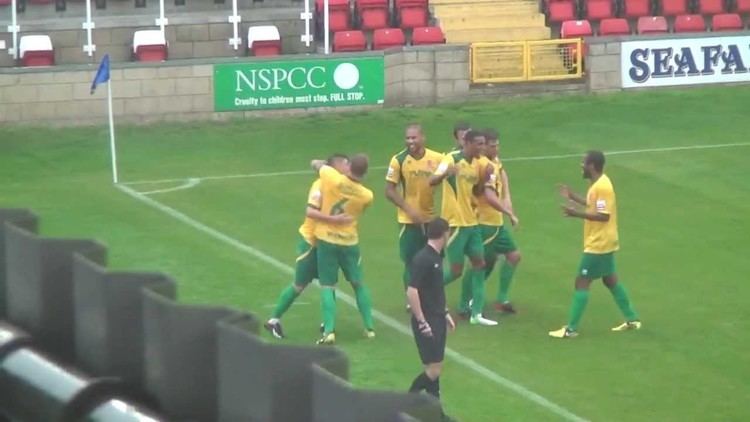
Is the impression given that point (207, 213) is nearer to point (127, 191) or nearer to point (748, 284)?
point (127, 191)

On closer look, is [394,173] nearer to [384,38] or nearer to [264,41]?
[264,41]

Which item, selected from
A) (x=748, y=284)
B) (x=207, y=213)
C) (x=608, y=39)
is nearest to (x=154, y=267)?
(x=207, y=213)

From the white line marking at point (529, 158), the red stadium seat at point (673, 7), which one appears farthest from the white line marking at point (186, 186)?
the red stadium seat at point (673, 7)

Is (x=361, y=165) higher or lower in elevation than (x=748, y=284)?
higher

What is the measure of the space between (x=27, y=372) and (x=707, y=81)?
2211 centimetres

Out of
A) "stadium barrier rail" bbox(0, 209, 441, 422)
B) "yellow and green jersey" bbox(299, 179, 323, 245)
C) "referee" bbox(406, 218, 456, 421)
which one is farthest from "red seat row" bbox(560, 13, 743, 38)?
"stadium barrier rail" bbox(0, 209, 441, 422)

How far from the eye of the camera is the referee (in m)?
13.2

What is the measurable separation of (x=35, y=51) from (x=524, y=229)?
1229cm

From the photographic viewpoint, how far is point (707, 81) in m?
30.6

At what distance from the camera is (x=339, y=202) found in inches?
611

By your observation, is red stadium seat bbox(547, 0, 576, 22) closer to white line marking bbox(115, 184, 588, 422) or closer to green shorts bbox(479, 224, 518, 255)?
white line marking bbox(115, 184, 588, 422)

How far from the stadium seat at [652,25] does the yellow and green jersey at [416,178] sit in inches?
694

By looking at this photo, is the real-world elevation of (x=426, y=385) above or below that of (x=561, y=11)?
below

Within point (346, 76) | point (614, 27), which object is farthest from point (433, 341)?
point (614, 27)
